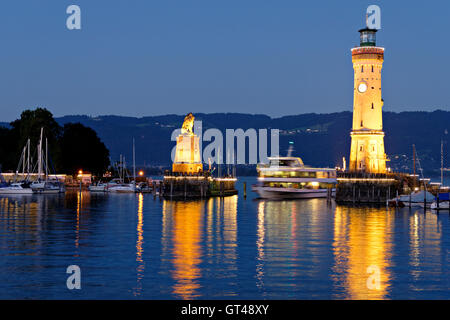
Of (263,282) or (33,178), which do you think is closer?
(263,282)

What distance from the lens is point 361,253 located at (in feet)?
156

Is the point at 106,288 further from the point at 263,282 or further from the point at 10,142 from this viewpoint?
the point at 10,142

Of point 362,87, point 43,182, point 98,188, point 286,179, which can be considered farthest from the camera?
point 98,188

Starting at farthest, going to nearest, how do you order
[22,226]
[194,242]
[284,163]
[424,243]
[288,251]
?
[284,163] < [22,226] < [424,243] < [194,242] < [288,251]

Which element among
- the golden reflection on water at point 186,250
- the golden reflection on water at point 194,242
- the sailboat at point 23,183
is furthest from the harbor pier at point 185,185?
the golden reflection on water at point 186,250

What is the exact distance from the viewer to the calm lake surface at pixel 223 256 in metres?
34.6

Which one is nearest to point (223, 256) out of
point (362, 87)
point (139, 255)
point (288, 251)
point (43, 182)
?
point (288, 251)

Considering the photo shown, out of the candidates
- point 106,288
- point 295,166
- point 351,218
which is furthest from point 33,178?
point 106,288

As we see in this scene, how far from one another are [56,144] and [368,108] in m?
70.5

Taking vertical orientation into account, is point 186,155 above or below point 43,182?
above

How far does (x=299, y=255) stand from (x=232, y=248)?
5.45 meters

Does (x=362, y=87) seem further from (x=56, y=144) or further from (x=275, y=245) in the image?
(x=56, y=144)

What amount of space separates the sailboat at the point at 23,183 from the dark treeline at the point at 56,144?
1.91 m

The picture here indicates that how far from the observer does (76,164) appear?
153125 millimetres
